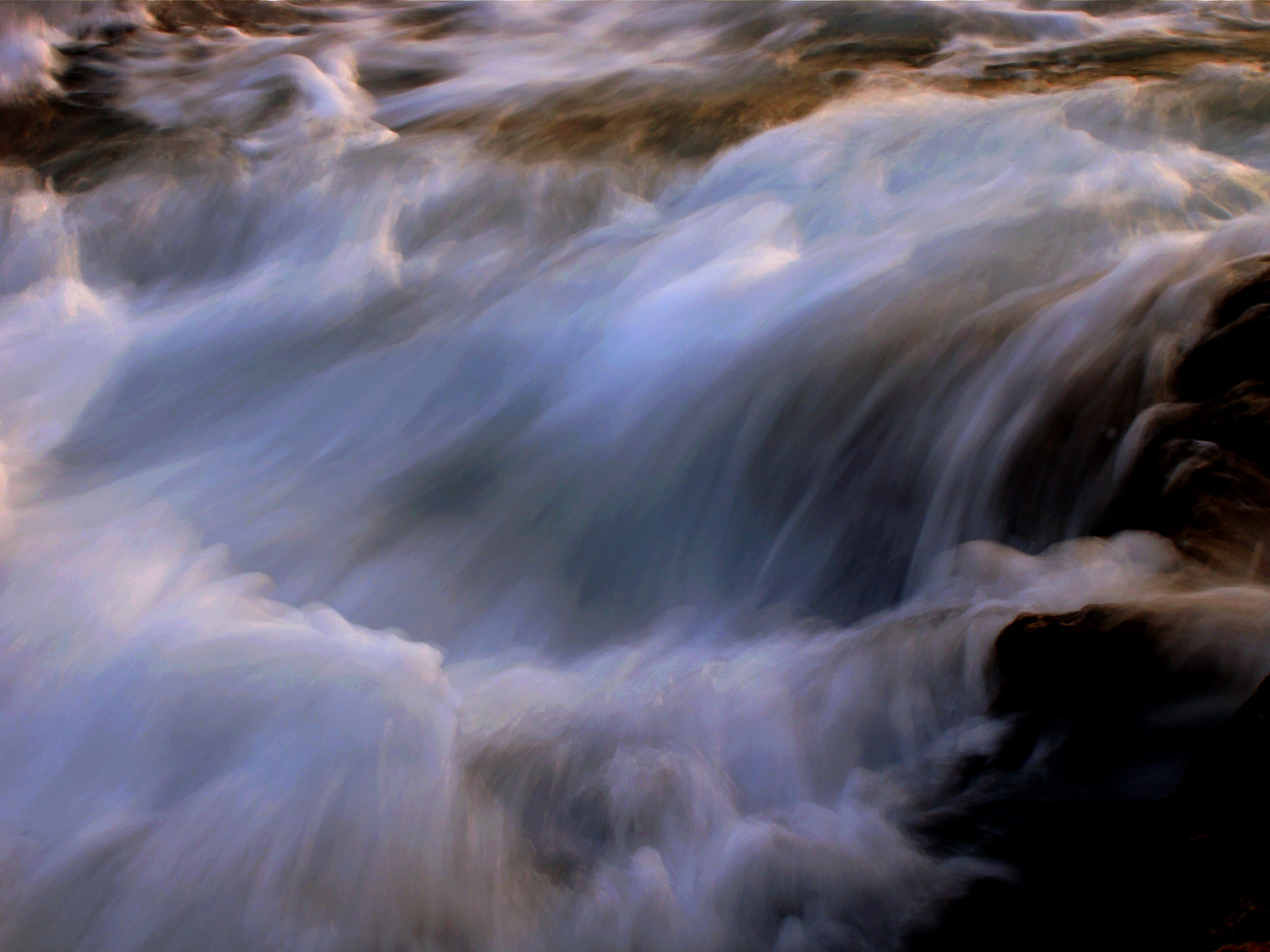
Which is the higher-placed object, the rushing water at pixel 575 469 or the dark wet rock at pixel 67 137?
the dark wet rock at pixel 67 137

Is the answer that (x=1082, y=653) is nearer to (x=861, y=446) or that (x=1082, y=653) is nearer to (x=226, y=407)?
(x=861, y=446)

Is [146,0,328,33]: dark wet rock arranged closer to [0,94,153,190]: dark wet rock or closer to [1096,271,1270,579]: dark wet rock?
[0,94,153,190]: dark wet rock

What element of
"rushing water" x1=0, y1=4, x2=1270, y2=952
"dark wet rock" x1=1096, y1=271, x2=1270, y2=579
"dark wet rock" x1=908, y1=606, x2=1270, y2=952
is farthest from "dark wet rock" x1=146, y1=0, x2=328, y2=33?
"dark wet rock" x1=908, y1=606, x2=1270, y2=952

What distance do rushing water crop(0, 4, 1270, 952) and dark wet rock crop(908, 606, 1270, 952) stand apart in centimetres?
8

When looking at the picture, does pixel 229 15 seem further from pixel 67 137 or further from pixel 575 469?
pixel 575 469

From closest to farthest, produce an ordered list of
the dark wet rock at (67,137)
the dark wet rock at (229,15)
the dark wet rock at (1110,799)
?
the dark wet rock at (1110,799), the dark wet rock at (67,137), the dark wet rock at (229,15)

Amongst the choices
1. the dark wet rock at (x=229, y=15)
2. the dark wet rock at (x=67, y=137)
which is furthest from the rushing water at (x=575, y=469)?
the dark wet rock at (x=229, y=15)

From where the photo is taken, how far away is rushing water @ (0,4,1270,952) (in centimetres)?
198

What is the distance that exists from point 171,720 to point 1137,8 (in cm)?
603

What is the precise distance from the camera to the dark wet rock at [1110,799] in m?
1.41

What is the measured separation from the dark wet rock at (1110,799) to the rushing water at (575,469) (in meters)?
0.08

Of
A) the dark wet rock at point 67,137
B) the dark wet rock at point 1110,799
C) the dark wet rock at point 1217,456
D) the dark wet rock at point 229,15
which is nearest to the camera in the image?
Answer: the dark wet rock at point 1110,799

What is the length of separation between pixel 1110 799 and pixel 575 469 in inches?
71.8

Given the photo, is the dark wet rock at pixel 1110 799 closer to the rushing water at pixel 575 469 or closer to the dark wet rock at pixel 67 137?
the rushing water at pixel 575 469
